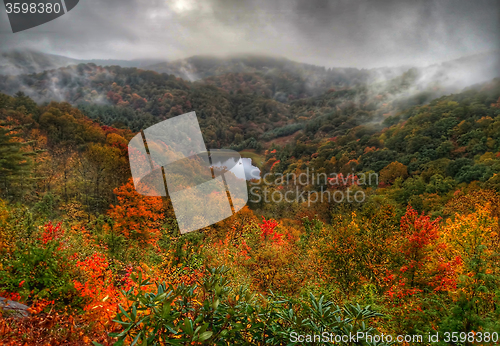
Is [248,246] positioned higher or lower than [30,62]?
lower

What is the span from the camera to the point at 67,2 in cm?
833

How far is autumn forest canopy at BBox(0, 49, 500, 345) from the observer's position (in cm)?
319

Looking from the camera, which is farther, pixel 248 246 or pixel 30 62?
pixel 30 62

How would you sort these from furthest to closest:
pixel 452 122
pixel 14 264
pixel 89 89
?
1. pixel 89 89
2. pixel 452 122
3. pixel 14 264

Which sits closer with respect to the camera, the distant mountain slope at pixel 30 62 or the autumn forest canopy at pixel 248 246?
the autumn forest canopy at pixel 248 246

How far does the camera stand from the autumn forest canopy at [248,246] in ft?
10.5

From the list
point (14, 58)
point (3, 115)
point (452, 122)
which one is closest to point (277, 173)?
point (452, 122)

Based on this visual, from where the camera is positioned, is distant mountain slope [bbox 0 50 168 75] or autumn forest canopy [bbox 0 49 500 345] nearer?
autumn forest canopy [bbox 0 49 500 345]

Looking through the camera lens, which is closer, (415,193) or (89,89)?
(415,193)

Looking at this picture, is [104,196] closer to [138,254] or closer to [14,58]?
[138,254]

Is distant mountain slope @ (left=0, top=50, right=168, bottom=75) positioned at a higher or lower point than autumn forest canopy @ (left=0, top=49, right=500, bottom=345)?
higher

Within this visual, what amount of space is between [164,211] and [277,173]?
67.8 meters

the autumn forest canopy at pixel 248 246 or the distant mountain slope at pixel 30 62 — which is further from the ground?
the distant mountain slope at pixel 30 62

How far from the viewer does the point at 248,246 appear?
60.3 ft
